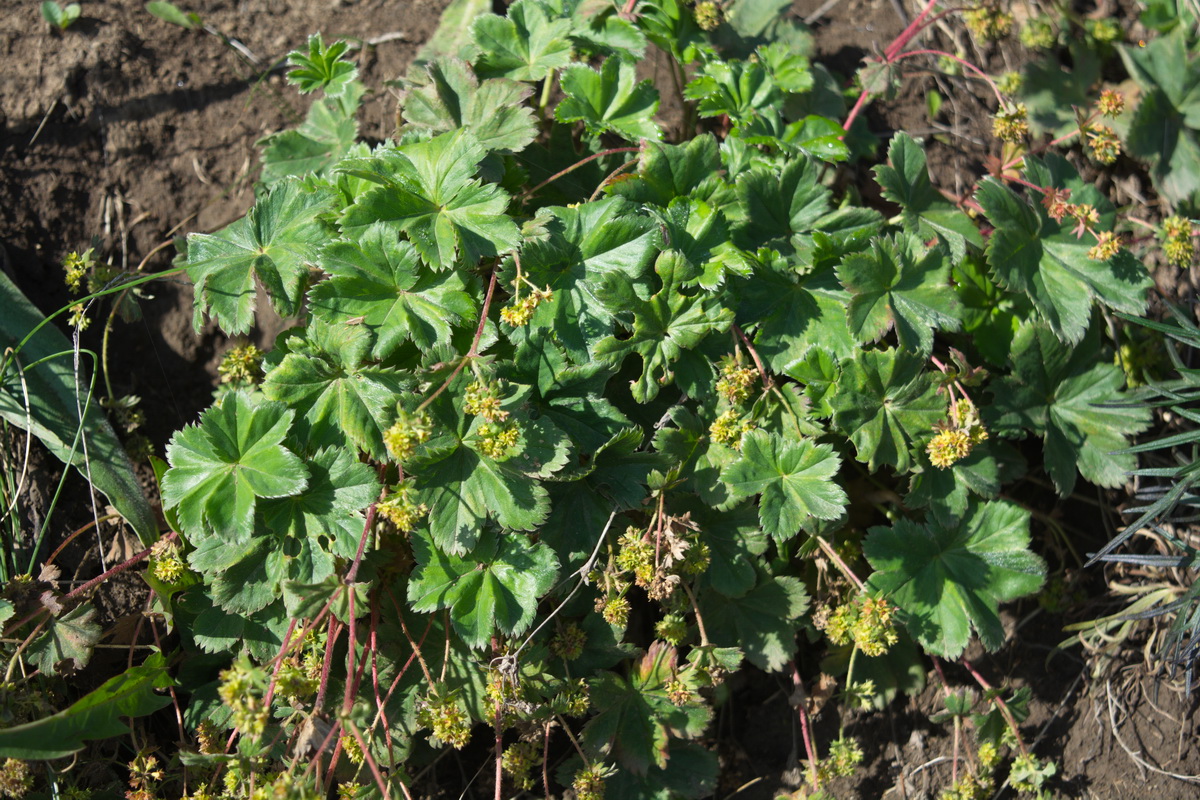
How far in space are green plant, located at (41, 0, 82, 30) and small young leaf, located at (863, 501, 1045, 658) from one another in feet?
12.0

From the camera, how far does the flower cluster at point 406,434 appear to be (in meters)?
2.12

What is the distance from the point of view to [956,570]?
2.86 meters

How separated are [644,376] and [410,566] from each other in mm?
978

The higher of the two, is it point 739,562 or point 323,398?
point 323,398

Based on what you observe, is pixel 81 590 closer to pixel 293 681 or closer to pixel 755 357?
pixel 293 681

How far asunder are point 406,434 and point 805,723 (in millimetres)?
1734

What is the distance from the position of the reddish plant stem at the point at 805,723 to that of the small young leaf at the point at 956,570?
43 centimetres

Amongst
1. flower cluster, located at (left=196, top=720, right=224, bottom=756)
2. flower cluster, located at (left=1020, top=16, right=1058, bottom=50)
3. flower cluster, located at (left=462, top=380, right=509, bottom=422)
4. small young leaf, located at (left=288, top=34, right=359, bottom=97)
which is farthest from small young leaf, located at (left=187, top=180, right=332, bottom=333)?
flower cluster, located at (left=1020, top=16, right=1058, bottom=50)

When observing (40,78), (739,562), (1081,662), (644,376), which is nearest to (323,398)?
(644,376)

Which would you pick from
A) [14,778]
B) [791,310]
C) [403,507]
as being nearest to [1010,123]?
[791,310]

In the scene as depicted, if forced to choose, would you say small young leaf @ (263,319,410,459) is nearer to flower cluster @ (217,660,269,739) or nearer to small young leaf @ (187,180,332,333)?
small young leaf @ (187,180,332,333)

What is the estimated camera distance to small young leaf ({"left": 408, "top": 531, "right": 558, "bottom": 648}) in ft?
8.11

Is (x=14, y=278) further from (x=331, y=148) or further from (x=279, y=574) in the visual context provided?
(x=279, y=574)

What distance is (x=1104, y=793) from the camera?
3.09 metres
